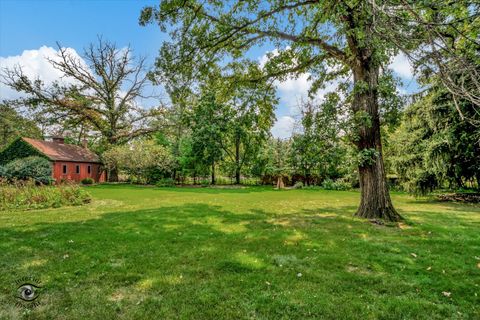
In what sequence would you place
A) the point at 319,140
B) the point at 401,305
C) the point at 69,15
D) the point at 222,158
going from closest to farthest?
the point at 401,305 → the point at 319,140 → the point at 69,15 → the point at 222,158

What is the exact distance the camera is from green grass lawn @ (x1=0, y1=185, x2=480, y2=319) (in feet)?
9.42

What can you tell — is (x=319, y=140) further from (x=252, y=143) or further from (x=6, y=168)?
(x=6, y=168)

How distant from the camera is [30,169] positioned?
2230cm

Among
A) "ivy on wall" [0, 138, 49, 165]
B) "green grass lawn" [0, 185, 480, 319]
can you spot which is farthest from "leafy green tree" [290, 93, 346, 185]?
"ivy on wall" [0, 138, 49, 165]

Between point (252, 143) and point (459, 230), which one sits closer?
point (459, 230)

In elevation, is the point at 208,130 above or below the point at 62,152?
above

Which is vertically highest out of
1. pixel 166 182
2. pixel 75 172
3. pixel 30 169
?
pixel 30 169

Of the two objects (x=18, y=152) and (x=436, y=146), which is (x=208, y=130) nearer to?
(x=436, y=146)

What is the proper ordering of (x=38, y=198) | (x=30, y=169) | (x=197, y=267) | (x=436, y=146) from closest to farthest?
1. (x=197, y=267)
2. (x=38, y=198)
3. (x=436, y=146)
4. (x=30, y=169)

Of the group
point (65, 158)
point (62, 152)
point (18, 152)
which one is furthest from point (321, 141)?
point (18, 152)

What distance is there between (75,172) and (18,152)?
5.09 metres

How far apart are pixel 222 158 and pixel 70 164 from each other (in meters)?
15.8

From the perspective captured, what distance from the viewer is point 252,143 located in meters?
27.0

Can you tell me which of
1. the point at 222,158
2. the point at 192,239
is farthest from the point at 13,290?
the point at 222,158
